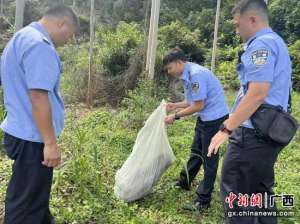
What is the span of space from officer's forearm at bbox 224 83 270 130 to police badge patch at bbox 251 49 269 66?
0.12 meters

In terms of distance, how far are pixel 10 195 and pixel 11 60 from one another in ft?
→ 2.55

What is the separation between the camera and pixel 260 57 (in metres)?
2.31

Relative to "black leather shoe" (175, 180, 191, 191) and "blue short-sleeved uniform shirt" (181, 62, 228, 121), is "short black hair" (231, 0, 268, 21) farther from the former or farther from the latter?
"black leather shoe" (175, 180, 191, 191)

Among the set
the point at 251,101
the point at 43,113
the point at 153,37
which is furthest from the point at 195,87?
the point at 153,37

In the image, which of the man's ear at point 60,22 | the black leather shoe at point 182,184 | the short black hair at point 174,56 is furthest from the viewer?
the black leather shoe at point 182,184

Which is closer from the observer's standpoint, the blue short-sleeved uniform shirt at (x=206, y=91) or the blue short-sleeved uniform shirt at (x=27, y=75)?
the blue short-sleeved uniform shirt at (x=27, y=75)

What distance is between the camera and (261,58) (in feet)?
7.56

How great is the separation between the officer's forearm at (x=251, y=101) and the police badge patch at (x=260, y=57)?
0.40 ft

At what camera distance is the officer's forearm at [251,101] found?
2.28 m

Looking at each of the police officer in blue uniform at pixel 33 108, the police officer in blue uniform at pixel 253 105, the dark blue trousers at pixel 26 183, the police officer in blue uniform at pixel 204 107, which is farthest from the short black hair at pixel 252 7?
the dark blue trousers at pixel 26 183

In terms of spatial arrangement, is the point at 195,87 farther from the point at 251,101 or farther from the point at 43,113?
the point at 43,113

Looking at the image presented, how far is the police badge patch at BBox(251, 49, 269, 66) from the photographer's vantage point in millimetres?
2297

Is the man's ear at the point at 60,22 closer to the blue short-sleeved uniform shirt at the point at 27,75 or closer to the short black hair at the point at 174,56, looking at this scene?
the blue short-sleeved uniform shirt at the point at 27,75

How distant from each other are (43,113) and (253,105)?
1134mm
